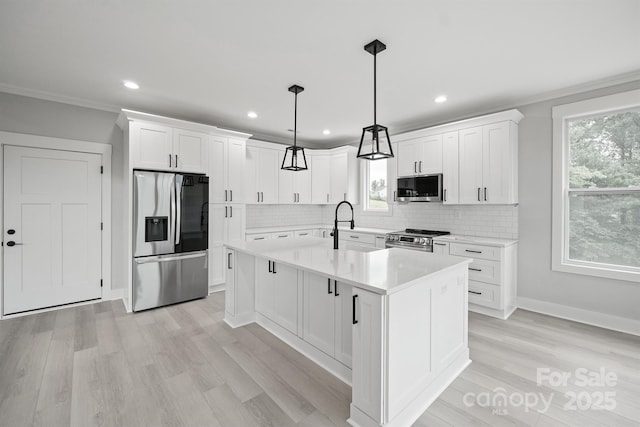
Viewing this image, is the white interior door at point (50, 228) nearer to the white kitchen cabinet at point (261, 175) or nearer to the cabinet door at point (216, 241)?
the cabinet door at point (216, 241)

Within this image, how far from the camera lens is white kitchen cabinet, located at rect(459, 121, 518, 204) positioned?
358 cm

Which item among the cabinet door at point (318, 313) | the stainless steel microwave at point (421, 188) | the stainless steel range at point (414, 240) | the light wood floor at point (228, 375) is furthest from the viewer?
the stainless steel microwave at point (421, 188)

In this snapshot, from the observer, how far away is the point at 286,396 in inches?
79.8

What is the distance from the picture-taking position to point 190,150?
402cm

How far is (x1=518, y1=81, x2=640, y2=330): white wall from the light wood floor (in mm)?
347

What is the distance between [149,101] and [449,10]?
11.5 feet

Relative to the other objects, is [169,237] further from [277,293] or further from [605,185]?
[605,185]

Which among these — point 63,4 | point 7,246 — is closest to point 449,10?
point 63,4

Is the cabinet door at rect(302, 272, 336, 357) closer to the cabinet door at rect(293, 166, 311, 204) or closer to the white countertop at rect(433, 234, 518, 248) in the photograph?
the white countertop at rect(433, 234, 518, 248)

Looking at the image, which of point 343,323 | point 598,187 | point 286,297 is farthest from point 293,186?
point 598,187

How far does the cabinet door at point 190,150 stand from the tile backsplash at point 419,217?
57.0 inches

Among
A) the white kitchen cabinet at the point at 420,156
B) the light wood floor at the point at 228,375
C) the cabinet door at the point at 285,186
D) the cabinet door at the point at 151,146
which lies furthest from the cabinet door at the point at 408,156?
the cabinet door at the point at 151,146

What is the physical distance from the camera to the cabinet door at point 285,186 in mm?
5418

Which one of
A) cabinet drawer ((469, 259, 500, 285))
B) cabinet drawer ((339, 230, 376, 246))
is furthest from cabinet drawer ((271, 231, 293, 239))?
cabinet drawer ((469, 259, 500, 285))
